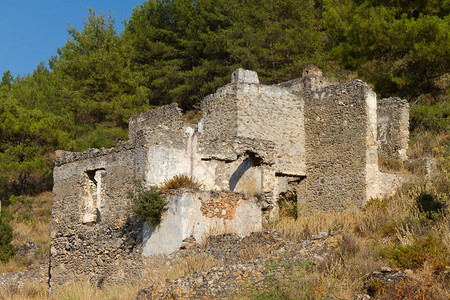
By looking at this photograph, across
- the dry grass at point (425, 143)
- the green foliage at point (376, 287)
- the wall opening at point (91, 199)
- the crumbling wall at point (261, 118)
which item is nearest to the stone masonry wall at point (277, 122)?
the crumbling wall at point (261, 118)

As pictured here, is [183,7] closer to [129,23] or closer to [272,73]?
[129,23]

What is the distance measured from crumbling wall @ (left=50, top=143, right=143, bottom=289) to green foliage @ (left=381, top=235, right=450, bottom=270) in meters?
5.96

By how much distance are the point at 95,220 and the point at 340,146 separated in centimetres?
861

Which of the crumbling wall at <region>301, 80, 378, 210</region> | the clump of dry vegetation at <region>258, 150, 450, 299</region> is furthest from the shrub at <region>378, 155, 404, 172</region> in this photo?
the clump of dry vegetation at <region>258, 150, 450, 299</region>

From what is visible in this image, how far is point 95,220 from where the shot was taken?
15328 mm

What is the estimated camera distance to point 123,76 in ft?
91.8

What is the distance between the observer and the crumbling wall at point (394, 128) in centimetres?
1953

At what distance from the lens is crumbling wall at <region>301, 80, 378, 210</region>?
58.6 feet

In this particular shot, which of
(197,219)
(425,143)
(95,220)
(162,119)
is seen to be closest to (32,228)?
(162,119)

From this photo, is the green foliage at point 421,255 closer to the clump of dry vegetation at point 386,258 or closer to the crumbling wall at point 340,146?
the clump of dry vegetation at point 386,258

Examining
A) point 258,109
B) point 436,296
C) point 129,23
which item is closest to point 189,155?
point 258,109

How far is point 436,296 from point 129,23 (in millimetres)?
29941

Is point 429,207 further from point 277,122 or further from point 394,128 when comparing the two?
point 277,122

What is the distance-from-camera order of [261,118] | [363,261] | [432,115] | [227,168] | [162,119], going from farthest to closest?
[432,115], [261,118], [162,119], [227,168], [363,261]
